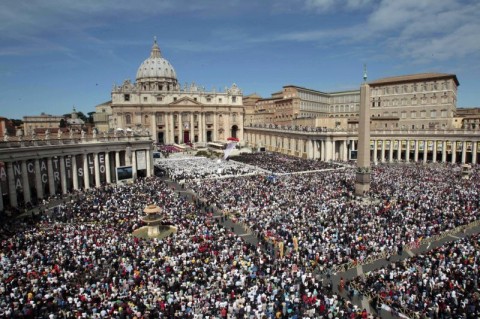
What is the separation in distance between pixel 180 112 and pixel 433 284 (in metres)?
99.6

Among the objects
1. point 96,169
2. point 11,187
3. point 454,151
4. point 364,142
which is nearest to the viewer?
point 11,187

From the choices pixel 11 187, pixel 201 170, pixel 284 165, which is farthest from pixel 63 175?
pixel 284 165

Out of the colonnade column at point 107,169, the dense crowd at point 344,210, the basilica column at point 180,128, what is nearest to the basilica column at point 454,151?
the dense crowd at point 344,210

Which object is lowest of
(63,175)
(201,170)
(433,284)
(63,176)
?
(433,284)

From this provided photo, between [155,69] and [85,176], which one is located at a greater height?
[155,69]

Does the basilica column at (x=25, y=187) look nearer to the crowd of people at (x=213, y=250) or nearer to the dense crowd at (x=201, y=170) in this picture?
the crowd of people at (x=213, y=250)

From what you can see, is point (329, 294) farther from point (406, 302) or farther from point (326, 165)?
point (326, 165)

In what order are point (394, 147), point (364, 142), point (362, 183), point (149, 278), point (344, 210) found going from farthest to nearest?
point (394, 147) < point (364, 142) < point (362, 183) < point (344, 210) < point (149, 278)

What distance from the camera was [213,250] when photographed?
20.8 metres

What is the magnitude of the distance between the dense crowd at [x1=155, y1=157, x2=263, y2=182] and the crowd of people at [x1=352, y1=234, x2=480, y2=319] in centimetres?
3486

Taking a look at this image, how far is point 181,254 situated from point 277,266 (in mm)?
5606

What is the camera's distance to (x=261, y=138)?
103 meters

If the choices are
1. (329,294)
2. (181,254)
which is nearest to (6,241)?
(181,254)

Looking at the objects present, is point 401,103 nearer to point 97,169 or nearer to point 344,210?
point 344,210
